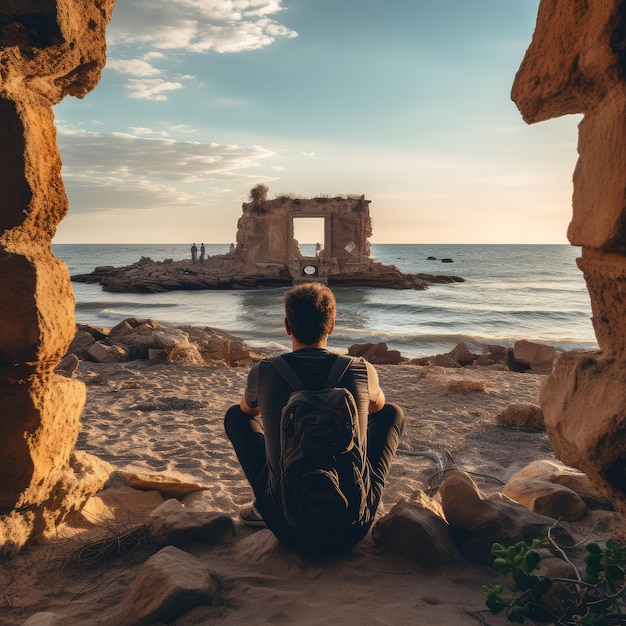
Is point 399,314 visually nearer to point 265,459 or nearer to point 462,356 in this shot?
point 462,356

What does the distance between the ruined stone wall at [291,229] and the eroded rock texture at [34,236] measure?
1062 inches

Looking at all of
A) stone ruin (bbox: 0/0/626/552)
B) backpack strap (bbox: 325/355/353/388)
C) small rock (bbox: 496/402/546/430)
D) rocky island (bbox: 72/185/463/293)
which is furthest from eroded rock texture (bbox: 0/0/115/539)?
rocky island (bbox: 72/185/463/293)

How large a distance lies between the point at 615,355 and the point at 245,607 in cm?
171

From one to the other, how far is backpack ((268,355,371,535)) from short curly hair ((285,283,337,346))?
16cm

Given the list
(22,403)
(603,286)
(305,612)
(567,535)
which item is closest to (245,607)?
(305,612)

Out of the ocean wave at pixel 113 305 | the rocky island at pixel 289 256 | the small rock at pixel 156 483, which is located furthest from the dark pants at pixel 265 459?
the rocky island at pixel 289 256

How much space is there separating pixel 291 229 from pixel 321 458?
93.9 ft

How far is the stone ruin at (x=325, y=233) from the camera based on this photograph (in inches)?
1161

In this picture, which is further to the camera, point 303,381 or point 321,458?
point 303,381

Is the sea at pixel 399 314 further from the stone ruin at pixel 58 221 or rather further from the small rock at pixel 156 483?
the stone ruin at pixel 58 221

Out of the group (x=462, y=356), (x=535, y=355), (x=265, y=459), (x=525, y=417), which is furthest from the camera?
(x=462, y=356)

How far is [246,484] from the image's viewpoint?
4.05m

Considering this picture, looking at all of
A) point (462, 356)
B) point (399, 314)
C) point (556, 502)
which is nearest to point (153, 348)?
point (462, 356)

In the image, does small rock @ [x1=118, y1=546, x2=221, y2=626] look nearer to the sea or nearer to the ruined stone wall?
the sea
